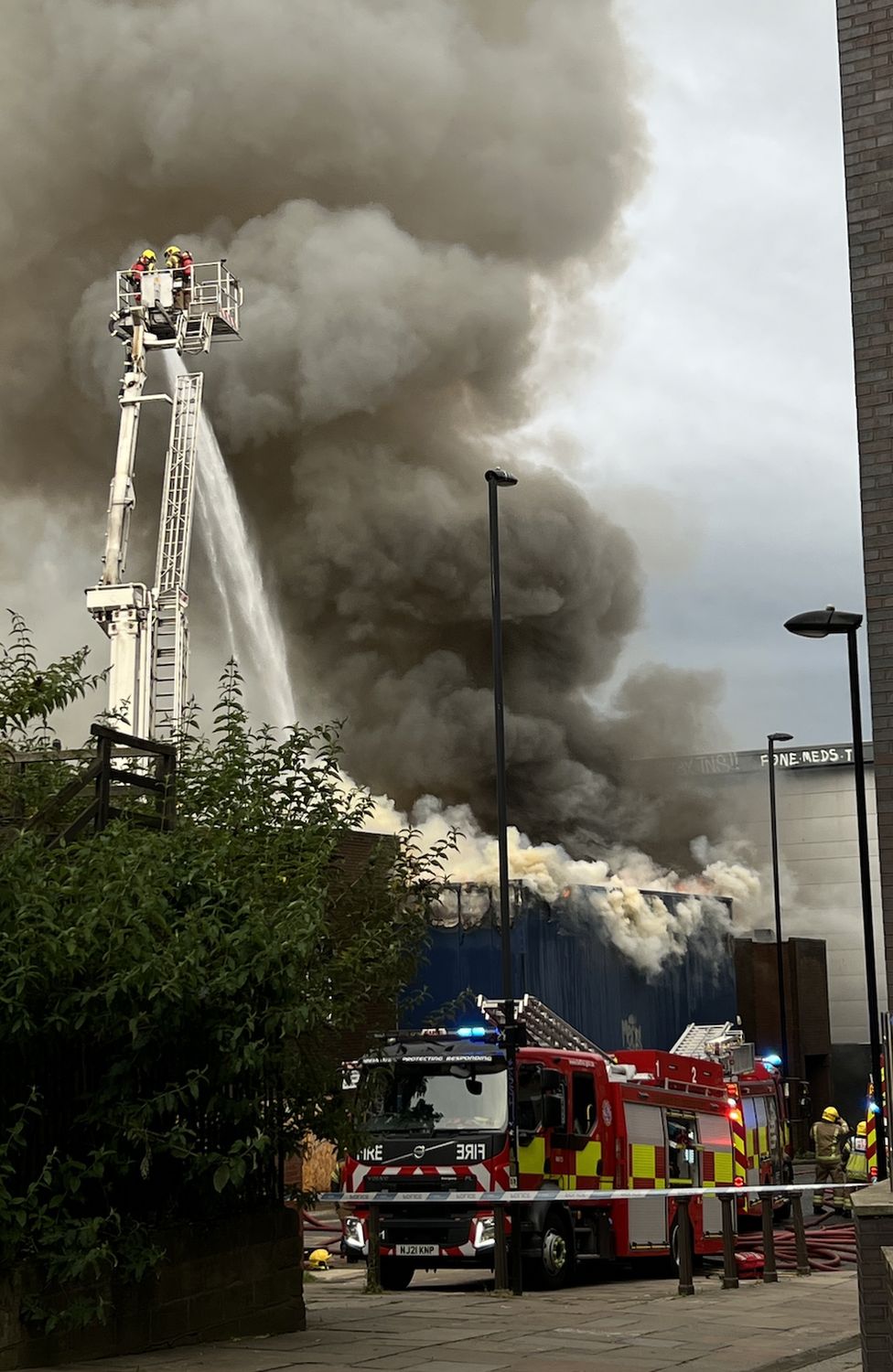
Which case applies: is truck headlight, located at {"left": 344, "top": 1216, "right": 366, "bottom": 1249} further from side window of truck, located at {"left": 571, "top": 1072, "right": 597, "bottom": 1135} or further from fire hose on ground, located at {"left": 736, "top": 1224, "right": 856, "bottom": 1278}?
fire hose on ground, located at {"left": 736, "top": 1224, "right": 856, "bottom": 1278}

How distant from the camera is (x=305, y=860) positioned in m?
12.5

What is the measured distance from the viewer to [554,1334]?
12.8 meters

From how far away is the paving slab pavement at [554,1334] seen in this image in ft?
36.1

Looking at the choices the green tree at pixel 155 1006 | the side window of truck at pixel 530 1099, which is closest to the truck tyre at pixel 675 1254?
the side window of truck at pixel 530 1099

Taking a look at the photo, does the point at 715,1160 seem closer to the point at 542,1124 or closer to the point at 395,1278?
the point at 542,1124

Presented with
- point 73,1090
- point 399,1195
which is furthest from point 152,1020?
point 399,1195

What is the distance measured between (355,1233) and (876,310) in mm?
11189

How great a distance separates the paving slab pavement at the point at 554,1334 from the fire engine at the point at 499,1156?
0.47 meters

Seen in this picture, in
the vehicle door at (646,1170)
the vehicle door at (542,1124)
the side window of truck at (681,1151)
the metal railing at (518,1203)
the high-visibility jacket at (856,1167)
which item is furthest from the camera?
the high-visibility jacket at (856,1167)

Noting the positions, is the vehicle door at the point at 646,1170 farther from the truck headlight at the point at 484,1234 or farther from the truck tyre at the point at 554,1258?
the truck headlight at the point at 484,1234

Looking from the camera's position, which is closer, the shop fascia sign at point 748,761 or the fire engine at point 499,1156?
the fire engine at point 499,1156

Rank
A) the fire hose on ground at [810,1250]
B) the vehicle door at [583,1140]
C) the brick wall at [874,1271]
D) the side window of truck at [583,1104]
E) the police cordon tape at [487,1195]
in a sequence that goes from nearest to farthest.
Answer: the brick wall at [874,1271]
the police cordon tape at [487,1195]
the vehicle door at [583,1140]
the side window of truck at [583,1104]
the fire hose on ground at [810,1250]

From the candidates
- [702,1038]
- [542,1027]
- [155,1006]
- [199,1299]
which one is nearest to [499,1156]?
[199,1299]

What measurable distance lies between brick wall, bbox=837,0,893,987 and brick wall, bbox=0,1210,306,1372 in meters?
5.04
